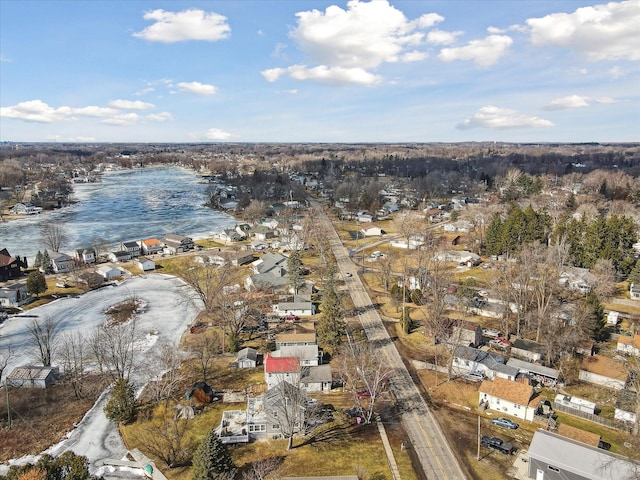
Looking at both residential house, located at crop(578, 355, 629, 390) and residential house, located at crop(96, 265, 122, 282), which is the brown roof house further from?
residential house, located at crop(96, 265, 122, 282)

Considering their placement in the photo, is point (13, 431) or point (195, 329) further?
point (195, 329)

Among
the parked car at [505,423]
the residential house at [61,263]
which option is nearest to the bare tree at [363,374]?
the parked car at [505,423]

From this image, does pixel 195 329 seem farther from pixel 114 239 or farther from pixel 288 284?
pixel 114 239

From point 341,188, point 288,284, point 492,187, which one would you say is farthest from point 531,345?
point 492,187

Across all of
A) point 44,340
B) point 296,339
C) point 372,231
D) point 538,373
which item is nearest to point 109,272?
point 44,340

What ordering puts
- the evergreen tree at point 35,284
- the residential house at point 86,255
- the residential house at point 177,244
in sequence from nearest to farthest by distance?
the evergreen tree at point 35,284
the residential house at point 86,255
the residential house at point 177,244

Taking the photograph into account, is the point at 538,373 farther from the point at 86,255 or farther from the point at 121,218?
the point at 121,218

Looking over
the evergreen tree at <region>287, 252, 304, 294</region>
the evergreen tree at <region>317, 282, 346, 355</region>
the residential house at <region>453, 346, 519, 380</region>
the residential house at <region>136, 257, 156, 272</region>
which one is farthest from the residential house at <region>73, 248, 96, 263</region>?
the residential house at <region>453, 346, 519, 380</region>

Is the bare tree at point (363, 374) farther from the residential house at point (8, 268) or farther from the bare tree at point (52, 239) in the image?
the bare tree at point (52, 239)
